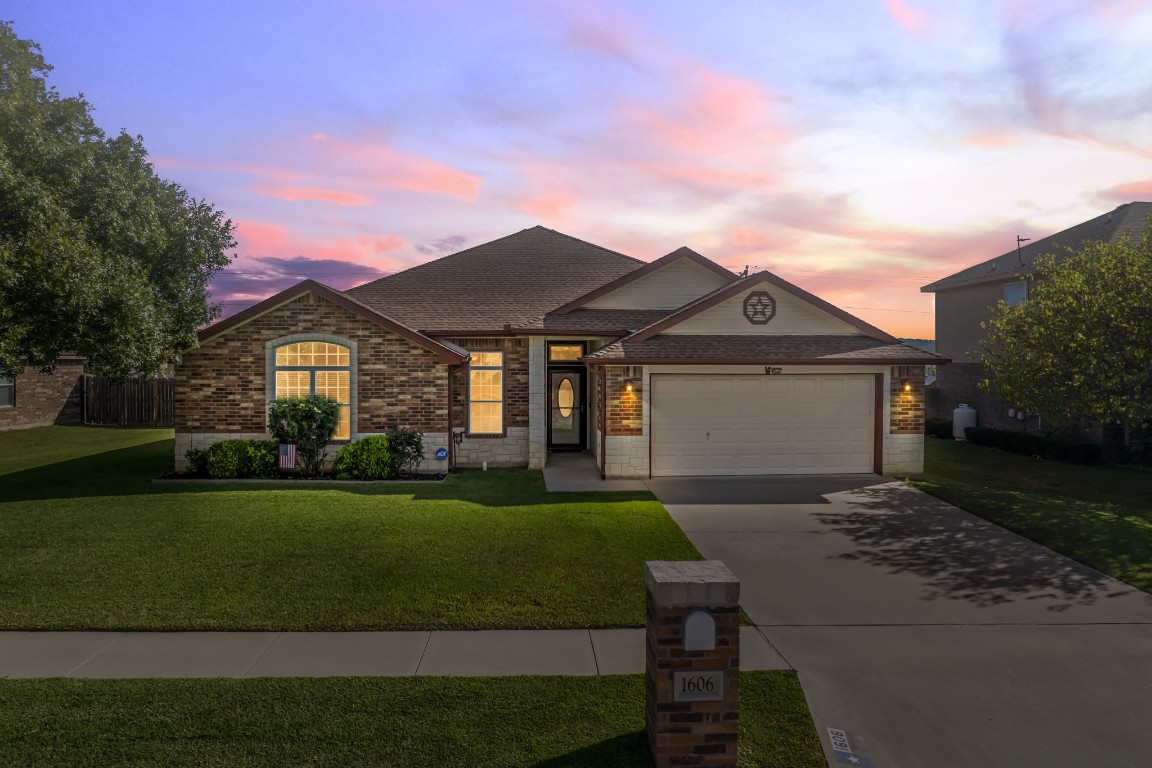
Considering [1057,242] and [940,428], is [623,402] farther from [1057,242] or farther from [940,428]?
[1057,242]

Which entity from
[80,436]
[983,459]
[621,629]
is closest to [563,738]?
[621,629]

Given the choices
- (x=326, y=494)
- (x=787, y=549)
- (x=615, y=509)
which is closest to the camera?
(x=787, y=549)

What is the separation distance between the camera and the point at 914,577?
8.38 meters

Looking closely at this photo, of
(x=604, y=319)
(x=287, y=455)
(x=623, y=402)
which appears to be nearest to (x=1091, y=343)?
(x=623, y=402)

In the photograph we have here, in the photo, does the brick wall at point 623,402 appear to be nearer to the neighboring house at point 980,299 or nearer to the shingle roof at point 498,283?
the shingle roof at point 498,283

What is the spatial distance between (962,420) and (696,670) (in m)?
22.7

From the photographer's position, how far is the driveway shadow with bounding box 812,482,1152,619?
7875 mm

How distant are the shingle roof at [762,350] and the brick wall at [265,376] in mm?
3903

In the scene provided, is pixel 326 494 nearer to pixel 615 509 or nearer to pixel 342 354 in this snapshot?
pixel 342 354

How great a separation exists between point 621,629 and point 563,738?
196 centimetres

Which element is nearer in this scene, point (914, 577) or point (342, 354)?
point (914, 577)

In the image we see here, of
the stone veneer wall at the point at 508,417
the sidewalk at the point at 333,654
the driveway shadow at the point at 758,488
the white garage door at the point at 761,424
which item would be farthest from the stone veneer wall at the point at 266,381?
the sidewalk at the point at 333,654

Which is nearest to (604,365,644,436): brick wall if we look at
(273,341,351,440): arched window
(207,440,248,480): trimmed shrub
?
(273,341,351,440): arched window

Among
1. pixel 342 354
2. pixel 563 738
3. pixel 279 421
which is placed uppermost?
pixel 342 354
